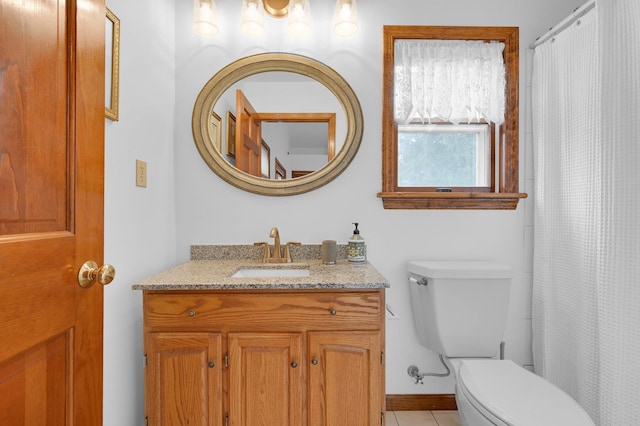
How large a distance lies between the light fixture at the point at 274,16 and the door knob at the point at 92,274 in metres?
1.36

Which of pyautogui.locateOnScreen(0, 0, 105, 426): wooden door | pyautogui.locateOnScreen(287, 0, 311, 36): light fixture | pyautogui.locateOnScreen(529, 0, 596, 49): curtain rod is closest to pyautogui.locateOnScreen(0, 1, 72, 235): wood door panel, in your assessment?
pyautogui.locateOnScreen(0, 0, 105, 426): wooden door

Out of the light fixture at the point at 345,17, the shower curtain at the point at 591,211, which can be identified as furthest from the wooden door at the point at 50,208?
the shower curtain at the point at 591,211

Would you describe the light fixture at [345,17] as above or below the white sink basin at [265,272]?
above

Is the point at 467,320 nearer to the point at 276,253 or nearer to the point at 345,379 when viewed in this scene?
the point at 345,379

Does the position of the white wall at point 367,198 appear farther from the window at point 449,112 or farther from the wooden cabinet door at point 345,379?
the wooden cabinet door at point 345,379

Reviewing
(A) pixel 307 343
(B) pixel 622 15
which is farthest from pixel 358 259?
(B) pixel 622 15

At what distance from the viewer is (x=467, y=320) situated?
157cm

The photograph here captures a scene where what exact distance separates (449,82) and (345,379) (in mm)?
1531

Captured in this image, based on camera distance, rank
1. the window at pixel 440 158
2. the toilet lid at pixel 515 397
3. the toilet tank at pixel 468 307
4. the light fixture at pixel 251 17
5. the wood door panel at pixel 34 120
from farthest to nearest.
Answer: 1. the window at pixel 440 158
2. the light fixture at pixel 251 17
3. the toilet tank at pixel 468 307
4. the toilet lid at pixel 515 397
5. the wood door panel at pixel 34 120

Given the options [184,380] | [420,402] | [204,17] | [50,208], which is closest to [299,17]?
[204,17]

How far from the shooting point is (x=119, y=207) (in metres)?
1.29

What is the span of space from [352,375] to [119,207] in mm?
1081

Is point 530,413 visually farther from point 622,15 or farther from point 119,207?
point 119,207

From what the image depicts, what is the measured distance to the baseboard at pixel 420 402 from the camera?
179 cm
